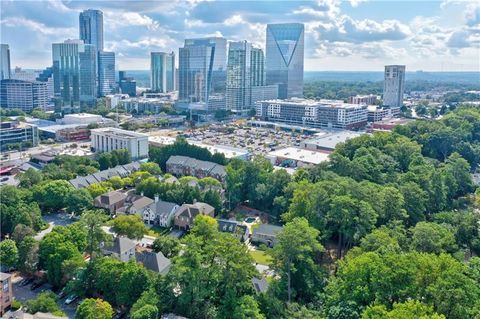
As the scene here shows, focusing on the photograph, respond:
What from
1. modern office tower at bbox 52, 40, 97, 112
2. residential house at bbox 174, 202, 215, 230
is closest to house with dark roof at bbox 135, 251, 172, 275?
residential house at bbox 174, 202, 215, 230

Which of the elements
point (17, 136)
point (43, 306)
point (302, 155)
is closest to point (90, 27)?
point (17, 136)

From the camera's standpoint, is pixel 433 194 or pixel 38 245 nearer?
pixel 38 245

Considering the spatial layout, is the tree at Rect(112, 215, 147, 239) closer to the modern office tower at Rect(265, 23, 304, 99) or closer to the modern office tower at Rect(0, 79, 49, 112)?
the modern office tower at Rect(0, 79, 49, 112)

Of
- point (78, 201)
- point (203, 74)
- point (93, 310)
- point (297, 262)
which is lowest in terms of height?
point (93, 310)

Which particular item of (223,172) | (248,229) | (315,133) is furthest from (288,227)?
(315,133)

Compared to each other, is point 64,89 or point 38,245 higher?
point 64,89

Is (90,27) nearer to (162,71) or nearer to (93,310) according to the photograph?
(162,71)

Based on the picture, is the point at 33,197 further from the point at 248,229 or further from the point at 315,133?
the point at 315,133
